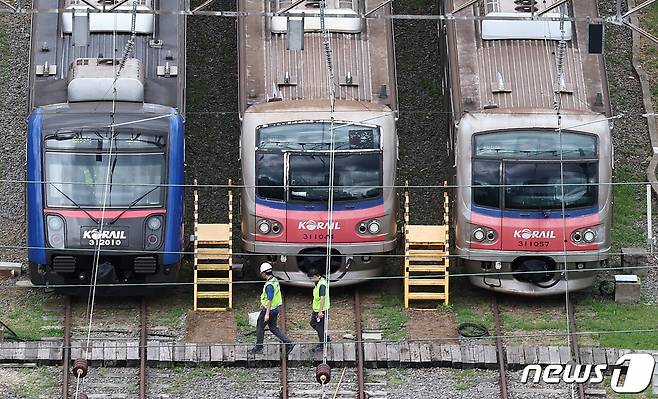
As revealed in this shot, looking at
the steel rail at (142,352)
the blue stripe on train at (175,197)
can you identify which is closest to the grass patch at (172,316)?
the steel rail at (142,352)

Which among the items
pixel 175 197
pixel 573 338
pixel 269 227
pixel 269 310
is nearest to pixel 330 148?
pixel 269 227

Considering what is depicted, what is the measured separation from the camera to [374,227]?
1212 inches

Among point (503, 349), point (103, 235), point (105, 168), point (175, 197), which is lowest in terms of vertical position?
point (503, 349)

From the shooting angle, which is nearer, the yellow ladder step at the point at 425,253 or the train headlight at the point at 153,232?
the train headlight at the point at 153,232

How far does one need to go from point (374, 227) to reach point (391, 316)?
1274 mm

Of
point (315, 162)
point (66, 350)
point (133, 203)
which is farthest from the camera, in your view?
point (315, 162)

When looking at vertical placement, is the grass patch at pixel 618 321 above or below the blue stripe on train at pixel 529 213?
below

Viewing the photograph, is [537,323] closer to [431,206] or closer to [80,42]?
[431,206]

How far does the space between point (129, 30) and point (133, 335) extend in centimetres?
475

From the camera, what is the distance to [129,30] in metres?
31.8

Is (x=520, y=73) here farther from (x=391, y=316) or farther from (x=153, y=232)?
(x=153, y=232)

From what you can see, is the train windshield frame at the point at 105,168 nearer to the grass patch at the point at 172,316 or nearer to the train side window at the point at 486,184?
the grass patch at the point at 172,316

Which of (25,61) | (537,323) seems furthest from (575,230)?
(25,61)

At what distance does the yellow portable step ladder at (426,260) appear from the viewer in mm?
30922
